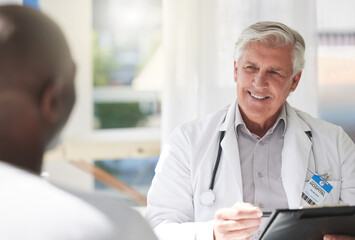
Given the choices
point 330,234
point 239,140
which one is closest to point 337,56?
point 239,140

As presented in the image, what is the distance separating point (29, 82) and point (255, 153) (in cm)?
136

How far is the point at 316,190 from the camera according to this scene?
6.45 ft

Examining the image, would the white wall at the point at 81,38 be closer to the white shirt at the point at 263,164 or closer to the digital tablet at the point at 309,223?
the white shirt at the point at 263,164

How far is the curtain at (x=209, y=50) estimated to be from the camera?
3.18 m

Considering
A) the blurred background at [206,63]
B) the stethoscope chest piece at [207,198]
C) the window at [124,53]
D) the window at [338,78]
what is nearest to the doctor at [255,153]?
the stethoscope chest piece at [207,198]

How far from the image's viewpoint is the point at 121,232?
29.4 inches

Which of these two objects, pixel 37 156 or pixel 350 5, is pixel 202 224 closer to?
pixel 37 156

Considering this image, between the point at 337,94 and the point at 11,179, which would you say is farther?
the point at 337,94

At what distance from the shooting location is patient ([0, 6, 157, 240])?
0.71m

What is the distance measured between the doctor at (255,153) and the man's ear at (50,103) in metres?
1.08

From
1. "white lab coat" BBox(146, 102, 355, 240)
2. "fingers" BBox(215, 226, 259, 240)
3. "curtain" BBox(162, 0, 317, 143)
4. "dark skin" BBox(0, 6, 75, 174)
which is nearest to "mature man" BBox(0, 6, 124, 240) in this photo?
"dark skin" BBox(0, 6, 75, 174)

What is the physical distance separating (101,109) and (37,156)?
5.79m

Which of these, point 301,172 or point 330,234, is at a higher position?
point 301,172

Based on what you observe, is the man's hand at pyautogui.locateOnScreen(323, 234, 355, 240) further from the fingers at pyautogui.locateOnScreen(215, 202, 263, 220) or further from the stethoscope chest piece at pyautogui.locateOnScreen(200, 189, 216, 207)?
the stethoscope chest piece at pyautogui.locateOnScreen(200, 189, 216, 207)
